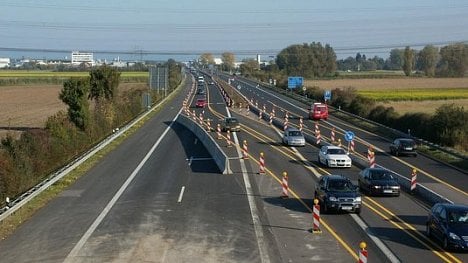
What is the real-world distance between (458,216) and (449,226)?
0.75 m

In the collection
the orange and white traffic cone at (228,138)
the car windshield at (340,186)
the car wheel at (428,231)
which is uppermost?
the car windshield at (340,186)

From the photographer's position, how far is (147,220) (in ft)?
73.4

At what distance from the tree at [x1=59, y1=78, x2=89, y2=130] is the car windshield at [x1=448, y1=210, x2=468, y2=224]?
3310 cm

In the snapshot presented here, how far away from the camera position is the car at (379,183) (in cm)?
2716

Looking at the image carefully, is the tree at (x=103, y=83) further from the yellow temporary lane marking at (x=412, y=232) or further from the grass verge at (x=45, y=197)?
the yellow temporary lane marking at (x=412, y=232)

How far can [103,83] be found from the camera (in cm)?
6266

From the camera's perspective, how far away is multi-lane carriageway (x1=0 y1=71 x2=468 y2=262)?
18078 millimetres

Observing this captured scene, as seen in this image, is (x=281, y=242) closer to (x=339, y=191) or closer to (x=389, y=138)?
(x=339, y=191)

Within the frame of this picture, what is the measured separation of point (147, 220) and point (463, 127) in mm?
32494

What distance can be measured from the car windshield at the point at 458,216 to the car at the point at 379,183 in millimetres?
7772

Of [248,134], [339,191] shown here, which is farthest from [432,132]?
[339,191]

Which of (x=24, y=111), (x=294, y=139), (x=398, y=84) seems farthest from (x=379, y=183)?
(x=398, y=84)

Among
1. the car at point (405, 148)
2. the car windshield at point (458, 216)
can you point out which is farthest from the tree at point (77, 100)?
the car windshield at point (458, 216)

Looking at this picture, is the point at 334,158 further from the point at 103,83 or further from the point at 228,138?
the point at 103,83
